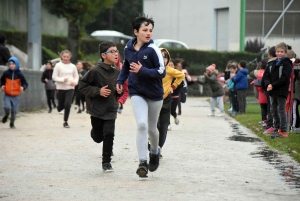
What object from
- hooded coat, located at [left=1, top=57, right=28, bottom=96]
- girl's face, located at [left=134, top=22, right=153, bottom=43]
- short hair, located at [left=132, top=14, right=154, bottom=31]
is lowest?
hooded coat, located at [left=1, top=57, right=28, bottom=96]

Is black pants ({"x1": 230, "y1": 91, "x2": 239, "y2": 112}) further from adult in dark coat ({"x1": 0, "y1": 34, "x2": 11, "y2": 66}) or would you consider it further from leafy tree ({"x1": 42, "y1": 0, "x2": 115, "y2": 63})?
leafy tree ({"x1": 42, "y1": 0, "x2": 115, "y2": 63})

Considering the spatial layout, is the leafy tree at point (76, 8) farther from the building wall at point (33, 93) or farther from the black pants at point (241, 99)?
the black pants at point (241, 99)

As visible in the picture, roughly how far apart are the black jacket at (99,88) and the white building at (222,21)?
3523cm

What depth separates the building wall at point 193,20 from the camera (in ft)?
152

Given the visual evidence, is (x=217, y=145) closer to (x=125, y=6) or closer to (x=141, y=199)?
(x=141, y=199)

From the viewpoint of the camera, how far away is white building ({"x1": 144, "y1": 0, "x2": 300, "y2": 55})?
45656 millimetres

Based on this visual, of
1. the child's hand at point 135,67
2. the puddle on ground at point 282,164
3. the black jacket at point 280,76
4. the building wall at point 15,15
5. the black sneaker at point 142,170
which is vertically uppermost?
the building wall at point 15,15

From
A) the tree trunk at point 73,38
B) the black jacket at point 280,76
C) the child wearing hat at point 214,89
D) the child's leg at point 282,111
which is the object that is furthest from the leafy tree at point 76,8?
the child's leg at point 282,111

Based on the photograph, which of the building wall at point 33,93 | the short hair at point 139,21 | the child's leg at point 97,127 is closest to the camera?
Result: the short hair at point 139,21

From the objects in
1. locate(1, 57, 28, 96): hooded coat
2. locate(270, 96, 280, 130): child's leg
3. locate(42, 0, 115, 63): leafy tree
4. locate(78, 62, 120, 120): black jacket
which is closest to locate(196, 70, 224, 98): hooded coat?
locate(1, 57, 28, 96): hooded coat

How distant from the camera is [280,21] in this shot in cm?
4606

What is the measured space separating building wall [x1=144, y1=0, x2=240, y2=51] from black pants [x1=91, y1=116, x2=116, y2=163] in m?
36.1

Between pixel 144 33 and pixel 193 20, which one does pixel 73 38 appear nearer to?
pixel 193 20

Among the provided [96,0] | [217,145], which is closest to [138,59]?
[217,145]
